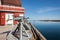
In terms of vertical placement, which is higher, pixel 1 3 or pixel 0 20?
pixel 1 3

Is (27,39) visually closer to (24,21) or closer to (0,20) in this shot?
(24,21)

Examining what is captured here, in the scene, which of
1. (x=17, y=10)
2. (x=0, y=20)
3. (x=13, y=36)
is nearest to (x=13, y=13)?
(x=17, y=10)

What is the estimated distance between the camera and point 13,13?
93.9 ft

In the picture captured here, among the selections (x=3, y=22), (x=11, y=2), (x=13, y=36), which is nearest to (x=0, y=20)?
(x=3, y=22)

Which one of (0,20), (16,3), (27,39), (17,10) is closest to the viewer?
(27,39)

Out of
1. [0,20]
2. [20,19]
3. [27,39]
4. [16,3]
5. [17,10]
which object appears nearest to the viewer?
[20,19]

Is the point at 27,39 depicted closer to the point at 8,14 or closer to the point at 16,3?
the point at 8,14

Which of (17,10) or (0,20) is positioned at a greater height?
(17,10)

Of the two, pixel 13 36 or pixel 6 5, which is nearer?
pixel 13 36

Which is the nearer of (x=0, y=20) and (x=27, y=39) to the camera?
(x=27, y=39)

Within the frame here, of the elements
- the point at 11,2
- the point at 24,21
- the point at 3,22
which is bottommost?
the point at 3,22

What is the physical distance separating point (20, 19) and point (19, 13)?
830 inches

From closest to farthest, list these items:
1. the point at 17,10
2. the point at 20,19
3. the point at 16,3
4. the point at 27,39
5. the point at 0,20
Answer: the point at 20,19 < the point at 27,39 < the point at 0,20 < the point at 17,10 < the point at 16,3

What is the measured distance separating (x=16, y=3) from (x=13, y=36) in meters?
23.0
